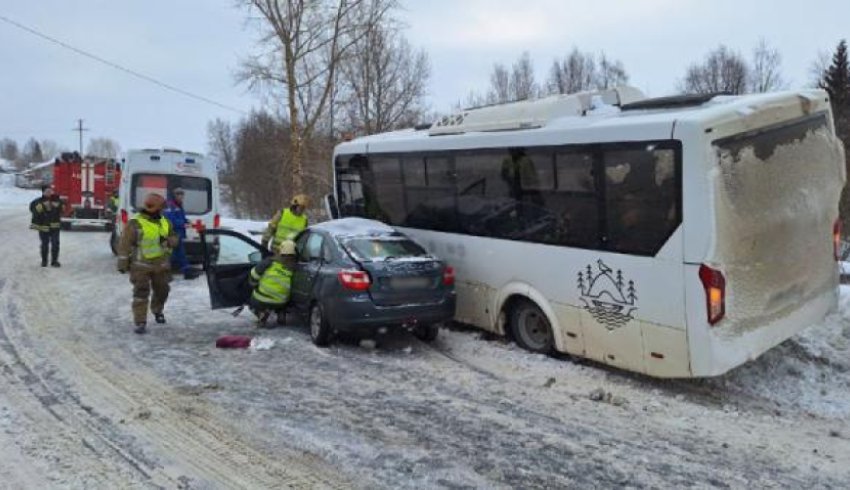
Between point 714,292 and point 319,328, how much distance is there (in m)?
4.36

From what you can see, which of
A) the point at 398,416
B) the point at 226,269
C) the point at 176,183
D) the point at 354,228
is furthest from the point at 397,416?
the point at 176,183

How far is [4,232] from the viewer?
79.1 ft

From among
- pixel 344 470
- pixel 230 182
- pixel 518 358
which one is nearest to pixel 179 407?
pixel 344 470

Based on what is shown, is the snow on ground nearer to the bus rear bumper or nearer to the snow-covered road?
the snow-covered road

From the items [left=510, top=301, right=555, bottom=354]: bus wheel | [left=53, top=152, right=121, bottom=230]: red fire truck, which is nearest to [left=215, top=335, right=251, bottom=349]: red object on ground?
[left=510, top=301, right=555, bottom=354]: bus wheel

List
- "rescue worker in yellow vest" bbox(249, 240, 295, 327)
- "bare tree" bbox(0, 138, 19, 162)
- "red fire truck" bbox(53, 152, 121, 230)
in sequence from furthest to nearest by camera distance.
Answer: "bare tree" bbox(0, 138, 19, 162), "red fire truck" bbox(53, 152, 121, 230), "rescue worker in yellow vest" bbox(249, 240, 295, 327)

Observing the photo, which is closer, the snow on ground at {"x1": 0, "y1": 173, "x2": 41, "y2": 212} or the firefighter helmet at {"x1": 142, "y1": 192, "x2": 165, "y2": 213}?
the firefighter helmet at {"x1": 142, "y1": 192, "x2": 165, "y2": 213}

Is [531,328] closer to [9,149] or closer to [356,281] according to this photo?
[356,281]

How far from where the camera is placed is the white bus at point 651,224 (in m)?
6.07

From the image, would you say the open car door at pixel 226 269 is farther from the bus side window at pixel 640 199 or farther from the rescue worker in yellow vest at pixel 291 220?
the bus side window at pixel 640 199

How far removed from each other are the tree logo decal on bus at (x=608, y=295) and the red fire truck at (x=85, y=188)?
2250cm

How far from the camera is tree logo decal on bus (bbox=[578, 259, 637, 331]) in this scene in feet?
22.0

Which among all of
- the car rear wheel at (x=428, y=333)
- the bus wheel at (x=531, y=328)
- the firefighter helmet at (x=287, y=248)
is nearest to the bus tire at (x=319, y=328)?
the firefighter helmet at (x=287, y=248)

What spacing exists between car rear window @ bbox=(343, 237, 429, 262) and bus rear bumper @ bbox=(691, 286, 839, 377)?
3556 mm
